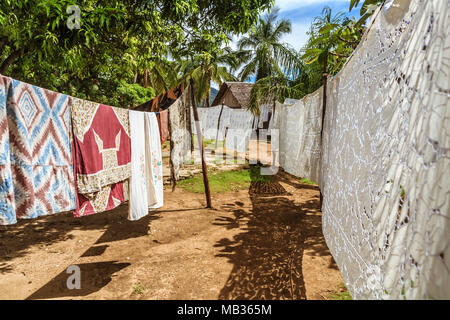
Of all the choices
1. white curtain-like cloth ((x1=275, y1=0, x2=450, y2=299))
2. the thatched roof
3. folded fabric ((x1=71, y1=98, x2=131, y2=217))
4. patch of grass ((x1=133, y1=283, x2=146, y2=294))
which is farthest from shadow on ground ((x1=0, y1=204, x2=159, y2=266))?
the thatched roof

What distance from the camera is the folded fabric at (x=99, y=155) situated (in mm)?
2307

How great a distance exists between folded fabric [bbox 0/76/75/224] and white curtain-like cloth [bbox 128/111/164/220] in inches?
40.9

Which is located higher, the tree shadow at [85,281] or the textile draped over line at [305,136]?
the textile draped over line at [305,136]

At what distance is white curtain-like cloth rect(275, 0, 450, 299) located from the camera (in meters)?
0.69

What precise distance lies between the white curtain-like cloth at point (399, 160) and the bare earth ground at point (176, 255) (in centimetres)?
155

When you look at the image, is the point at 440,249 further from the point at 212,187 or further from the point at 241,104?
the point at 241,104

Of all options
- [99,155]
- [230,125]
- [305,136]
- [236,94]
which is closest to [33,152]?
[99,155]

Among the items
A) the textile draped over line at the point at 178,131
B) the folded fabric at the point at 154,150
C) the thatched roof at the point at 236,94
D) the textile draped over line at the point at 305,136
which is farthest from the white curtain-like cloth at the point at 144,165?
the thatched roof at the point at 236,94

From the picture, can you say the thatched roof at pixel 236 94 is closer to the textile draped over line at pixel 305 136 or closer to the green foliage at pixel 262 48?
the green foliage at pixel 262 48

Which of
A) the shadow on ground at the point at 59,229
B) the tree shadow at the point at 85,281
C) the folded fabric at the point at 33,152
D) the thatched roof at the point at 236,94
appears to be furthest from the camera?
the thatched roof at the point at 236,94

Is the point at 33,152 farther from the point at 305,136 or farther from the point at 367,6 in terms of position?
the point at 305,136

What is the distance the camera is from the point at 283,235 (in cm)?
414

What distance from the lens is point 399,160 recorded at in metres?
0.92
